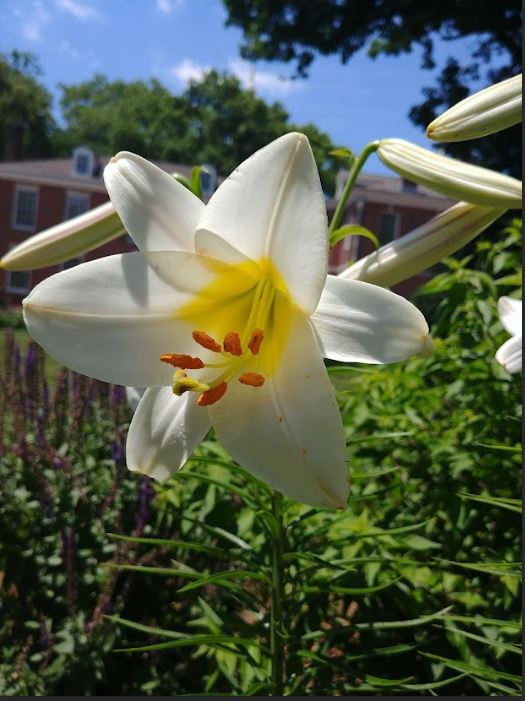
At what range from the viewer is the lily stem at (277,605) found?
677mm

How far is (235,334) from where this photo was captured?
0.48 metres

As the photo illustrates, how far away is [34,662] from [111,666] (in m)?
0.17

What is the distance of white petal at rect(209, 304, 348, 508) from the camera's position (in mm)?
398

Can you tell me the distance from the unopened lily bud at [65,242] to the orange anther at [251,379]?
18 centimetres

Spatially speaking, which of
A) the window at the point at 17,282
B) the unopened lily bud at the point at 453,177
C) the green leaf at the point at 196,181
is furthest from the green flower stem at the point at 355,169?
the window at the point at 17,282

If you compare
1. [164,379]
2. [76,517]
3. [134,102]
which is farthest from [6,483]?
[134,102]

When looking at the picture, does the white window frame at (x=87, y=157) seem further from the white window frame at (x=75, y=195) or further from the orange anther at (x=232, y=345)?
the orange anther at (x=232, y=345)

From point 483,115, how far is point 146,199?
24 centimetres

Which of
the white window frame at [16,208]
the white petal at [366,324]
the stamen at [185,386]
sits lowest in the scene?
the stamen at [185,386]

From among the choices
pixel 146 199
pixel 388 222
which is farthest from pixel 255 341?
pixel 388 222

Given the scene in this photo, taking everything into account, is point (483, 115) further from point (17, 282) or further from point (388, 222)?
point (17, 282)

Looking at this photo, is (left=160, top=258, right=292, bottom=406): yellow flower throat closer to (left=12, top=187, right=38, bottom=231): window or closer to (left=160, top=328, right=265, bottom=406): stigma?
(left=160, top=328, right=265, bottom=406): stigma

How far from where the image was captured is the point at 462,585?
43.2 inches

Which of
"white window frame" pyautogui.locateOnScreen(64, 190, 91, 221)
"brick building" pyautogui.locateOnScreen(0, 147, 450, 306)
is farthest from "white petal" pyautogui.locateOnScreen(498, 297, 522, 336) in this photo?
"white window frame" pyautogui.locateOnScreen(64, 190, 91, 221)
